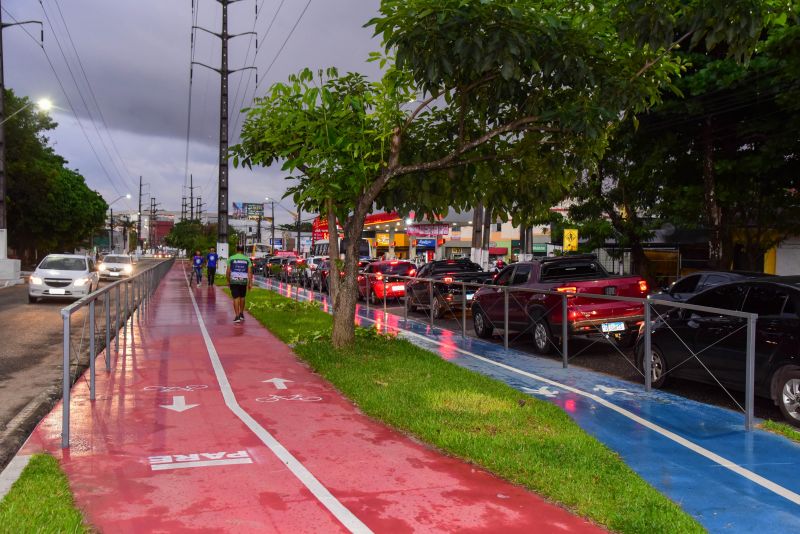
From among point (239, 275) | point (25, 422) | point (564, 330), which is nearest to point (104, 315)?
point (25, 422)

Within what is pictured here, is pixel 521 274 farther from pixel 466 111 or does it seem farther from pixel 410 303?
pixel 410 303

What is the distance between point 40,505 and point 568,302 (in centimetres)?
907

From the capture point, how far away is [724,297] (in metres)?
8.84

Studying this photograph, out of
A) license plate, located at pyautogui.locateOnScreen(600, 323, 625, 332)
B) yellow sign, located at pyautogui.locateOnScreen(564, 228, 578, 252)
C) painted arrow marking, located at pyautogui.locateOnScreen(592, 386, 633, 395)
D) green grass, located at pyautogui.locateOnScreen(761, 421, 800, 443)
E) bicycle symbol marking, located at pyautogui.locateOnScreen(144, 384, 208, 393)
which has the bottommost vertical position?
bicycle symbol marking, located at pyautogui.locateOnScreen(144, 384, 208, 393)

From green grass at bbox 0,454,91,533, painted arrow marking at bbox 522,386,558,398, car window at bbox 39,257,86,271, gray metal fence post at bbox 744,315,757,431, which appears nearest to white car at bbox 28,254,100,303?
car window at bbox 39,257,86,271

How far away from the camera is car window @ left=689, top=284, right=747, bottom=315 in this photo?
28.1ft

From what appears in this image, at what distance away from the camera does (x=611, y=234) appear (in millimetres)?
27156

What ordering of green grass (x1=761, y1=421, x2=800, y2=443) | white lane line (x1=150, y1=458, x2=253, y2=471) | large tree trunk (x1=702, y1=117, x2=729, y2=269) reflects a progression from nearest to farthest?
1. white lane line (x1=150, y1=458, x2=253, y2=471)
2. green grass (x1=761, y1=421, x2=800, y2=443)
3. large tree trunk (x1=702, y1=117, x2=729, y2=269)

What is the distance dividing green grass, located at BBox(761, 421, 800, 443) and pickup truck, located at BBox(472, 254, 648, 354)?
390cm

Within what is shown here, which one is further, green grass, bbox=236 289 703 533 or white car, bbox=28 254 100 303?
white car, bbox=28 254 100 303

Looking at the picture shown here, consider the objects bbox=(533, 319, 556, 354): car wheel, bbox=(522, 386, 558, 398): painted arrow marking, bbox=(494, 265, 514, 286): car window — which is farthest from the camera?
bbox=(494, 265, 514, 286): car window

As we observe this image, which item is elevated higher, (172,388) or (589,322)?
(589,322)

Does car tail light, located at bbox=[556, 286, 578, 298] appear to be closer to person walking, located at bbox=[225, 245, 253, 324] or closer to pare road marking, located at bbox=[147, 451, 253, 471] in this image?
pare road marking, located at bbox=[147, 451, 253, 471]

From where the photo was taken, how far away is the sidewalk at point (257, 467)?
4.73 m
